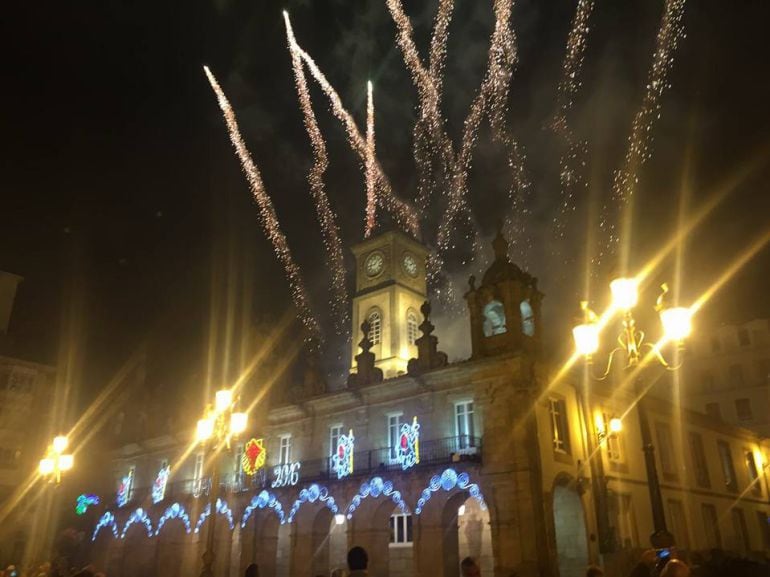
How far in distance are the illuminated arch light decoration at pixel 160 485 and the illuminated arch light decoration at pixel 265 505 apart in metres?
8.68

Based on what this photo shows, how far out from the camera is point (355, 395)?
28438 mm

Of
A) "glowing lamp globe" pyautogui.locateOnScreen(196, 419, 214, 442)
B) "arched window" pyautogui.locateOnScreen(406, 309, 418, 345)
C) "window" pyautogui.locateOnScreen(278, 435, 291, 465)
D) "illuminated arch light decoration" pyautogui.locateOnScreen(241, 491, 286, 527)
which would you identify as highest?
"arched window" pyautogui.locateOnScreen(406, 309, 418, 345)

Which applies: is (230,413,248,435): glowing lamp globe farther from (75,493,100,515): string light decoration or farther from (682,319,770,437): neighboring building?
(682,319,770,437): neighboring building

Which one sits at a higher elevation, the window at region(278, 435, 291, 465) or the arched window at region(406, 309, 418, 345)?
the arched window at region(406, 309, 418, 345)

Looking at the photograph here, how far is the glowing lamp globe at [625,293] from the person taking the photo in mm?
11375

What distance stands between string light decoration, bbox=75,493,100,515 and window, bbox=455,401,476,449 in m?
27.4

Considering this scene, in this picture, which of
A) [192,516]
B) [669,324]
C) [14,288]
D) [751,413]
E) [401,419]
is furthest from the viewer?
[751,413]

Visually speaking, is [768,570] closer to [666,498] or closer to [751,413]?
[666,498]

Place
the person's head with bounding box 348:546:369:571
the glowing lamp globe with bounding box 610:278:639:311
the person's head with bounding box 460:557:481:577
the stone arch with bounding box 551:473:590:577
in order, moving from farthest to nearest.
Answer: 1. the stone arch with bounding box 551:473:590:577
2. the glowing lamp globe with bounding box 610:278:639:311
3. the person's head with bounding box 460:557:481:577
4. the person's head with bounding box 348:546:369:571

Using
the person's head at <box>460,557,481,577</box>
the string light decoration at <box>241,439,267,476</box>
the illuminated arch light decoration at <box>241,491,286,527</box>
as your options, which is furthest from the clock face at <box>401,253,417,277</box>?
the person's head at <box>460,557,481,577</box>

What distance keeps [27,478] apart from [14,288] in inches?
511

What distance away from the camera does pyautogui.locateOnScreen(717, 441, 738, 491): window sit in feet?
115

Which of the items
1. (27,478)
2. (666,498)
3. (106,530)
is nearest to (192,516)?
(106,530)

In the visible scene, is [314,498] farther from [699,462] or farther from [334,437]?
[699,462]
